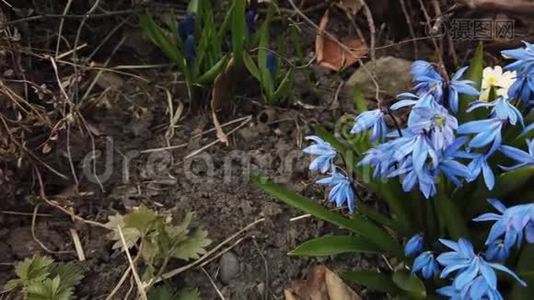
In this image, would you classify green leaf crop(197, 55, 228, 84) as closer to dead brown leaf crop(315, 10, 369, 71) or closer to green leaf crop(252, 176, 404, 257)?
dead brown leaf crop(315, 10, 369, 71)

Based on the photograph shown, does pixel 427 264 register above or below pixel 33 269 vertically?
above

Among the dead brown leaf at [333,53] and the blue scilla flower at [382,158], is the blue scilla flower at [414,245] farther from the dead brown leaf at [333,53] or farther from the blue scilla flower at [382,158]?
the dead brown leaf at [333,53]

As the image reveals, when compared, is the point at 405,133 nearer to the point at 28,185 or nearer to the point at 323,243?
the point at 323,243

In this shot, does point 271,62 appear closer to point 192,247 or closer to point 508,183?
point 192,247

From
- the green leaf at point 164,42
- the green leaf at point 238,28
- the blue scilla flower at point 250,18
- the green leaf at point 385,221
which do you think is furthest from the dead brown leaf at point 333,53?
the green leaf at point 385,221

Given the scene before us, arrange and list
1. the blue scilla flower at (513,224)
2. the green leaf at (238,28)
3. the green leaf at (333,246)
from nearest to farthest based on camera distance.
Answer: the blue scilla flower at (513,224), the green leaf at (333,246), the green leaf at (238,28)

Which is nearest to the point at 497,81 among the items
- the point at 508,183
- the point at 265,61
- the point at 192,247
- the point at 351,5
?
the point at 508,183
